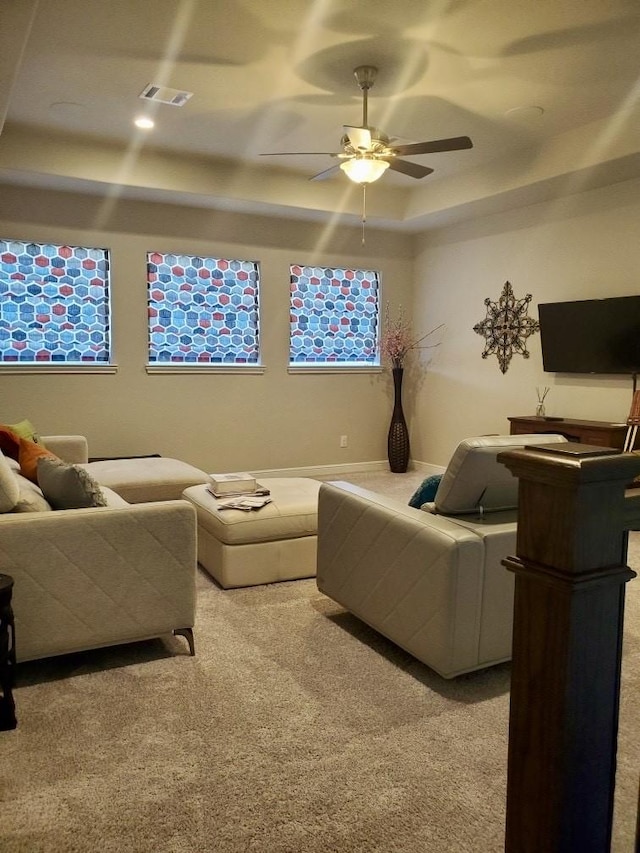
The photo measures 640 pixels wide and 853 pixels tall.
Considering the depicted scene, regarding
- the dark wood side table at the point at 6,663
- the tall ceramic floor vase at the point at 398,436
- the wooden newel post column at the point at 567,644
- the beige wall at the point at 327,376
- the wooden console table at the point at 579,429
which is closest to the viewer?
the wooden newel post column at the point at 567,644

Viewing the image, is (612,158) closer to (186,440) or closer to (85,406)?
(186,440)

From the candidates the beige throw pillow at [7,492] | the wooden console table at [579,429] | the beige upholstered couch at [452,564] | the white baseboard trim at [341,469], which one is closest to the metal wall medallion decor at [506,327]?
the wooden console table at [579,429]

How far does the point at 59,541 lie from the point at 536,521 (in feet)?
6.33

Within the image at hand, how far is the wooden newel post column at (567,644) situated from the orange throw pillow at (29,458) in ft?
9.10

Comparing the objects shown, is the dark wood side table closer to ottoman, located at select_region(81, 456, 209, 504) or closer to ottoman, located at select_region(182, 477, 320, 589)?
ottoman, located at select_region(182, 477, 320, 589)

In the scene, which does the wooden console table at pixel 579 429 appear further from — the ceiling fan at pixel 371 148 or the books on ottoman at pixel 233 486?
the books on ottoman at pixel 233 486

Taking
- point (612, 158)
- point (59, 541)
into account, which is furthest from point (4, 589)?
point (612, 158)

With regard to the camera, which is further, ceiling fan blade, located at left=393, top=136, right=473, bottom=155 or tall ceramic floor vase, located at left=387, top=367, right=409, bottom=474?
tall ceramic floor vase, located at left=387, top=367, right=409, bottom=474

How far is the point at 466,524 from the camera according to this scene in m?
2.45

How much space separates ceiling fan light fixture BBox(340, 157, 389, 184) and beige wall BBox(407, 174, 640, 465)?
217 centimetres

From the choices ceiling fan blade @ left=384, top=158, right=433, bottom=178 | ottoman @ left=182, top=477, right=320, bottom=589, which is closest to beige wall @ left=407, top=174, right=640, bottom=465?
ceiling fan blade @ left=384, top=158, right=433, bottom=178

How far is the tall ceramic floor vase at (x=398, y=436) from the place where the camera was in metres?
7.03

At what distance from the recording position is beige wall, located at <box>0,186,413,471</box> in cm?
562

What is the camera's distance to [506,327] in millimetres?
6117
